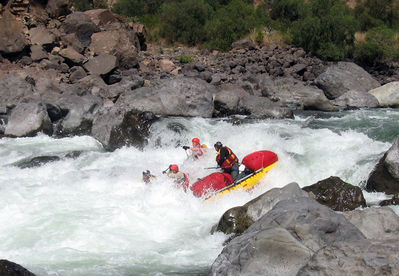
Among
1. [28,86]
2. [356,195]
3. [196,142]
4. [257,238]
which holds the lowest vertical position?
[257,238]

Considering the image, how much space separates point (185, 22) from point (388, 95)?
1355cm

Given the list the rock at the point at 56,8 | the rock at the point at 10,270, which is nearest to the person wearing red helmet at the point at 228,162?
the rock at the point at 10,270

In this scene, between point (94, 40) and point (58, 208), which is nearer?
point (58, 208)

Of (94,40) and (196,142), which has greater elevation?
(94,40)

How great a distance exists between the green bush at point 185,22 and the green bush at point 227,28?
74 centimetres

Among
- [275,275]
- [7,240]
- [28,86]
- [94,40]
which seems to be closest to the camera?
[275,275]

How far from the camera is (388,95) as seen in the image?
1661cm

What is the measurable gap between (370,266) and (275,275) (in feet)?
3.78

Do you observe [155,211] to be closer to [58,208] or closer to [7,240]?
[58,208]

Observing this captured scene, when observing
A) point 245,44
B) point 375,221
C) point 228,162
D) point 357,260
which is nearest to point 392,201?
point 375,221

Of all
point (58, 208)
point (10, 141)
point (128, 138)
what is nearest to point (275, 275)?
point (58, 208)

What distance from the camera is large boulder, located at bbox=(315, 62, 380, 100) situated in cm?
1802

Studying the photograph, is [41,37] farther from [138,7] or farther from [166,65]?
A: [138,7]

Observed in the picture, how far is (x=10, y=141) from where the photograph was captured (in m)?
12.6
